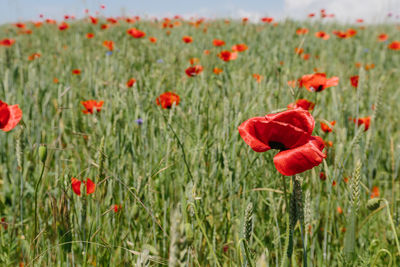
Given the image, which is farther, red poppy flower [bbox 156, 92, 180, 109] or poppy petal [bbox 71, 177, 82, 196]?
red poppy flower [bbox 156, 92, 180, 109]

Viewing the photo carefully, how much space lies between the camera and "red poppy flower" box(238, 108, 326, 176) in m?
0.51

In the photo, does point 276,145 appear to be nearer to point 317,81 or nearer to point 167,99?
point 317,81

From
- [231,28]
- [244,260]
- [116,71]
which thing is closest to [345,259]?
[244,260]

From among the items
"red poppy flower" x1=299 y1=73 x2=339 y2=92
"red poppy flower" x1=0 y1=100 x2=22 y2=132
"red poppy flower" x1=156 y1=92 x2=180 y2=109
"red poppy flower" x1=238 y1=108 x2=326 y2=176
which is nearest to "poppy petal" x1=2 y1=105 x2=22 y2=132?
"red poppy flower" x1=0 y1=100 x2=22 y2=132

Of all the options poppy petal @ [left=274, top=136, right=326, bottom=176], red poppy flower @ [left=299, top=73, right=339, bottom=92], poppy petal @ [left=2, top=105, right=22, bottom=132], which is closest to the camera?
poppy petal @ [left=274, top=136, right=326, bottom=176]

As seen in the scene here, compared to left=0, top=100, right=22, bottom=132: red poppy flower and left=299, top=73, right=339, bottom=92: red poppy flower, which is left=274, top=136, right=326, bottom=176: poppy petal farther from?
left=299, top=73, right=339, bottom=92: red poppy flower

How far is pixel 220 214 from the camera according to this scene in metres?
1.07

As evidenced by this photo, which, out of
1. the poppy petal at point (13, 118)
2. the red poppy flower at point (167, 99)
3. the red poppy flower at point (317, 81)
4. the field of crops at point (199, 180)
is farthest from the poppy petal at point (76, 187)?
the red poppy flower at point (317, 81)

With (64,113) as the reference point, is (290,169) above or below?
above

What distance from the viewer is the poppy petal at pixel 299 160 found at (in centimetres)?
50

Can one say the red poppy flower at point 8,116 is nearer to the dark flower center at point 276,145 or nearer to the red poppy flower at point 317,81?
the dark flower center at point 276,145

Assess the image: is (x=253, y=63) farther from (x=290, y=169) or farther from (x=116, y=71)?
(x=290, y=169)

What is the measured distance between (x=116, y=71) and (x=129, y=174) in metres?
1.24

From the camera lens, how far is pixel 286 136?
0.57 m
